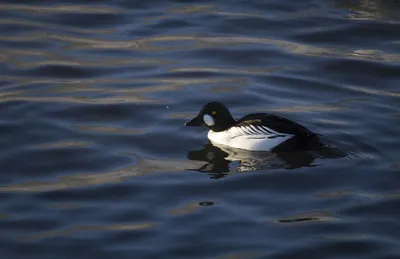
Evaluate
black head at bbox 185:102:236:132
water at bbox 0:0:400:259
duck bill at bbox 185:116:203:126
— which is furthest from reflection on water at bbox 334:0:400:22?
duck bill at bbox 185:116:203:126

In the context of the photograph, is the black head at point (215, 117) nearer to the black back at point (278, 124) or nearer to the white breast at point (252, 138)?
the white breast at point (252, 138)

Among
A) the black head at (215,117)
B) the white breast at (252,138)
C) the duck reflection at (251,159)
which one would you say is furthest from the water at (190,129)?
the black head at (215,117)

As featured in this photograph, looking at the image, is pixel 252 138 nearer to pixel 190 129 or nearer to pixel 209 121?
pixel 209 121

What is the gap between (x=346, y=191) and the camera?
10680 millimetres

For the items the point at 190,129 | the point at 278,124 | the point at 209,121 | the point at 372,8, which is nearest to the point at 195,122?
the point at 209,121

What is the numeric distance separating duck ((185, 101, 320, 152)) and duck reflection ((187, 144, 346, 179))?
0.09 meters

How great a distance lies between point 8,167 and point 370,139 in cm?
442

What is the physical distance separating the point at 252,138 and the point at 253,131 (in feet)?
0.31

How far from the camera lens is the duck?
11672 mm

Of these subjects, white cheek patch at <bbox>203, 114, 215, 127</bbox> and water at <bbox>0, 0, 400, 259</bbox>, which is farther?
white cheek patch at <bbox>203, 114, 215, 127</bbox>

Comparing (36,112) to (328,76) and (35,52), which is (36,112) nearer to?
(35,52)

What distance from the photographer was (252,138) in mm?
11812

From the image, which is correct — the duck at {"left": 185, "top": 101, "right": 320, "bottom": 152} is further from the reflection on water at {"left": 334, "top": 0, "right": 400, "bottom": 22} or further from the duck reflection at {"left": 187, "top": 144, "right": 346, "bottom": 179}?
the reflection on water at {"left": 334, "top": 0, "right": 400, "bottom": 22}

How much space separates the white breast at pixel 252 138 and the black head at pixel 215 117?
101 mm
